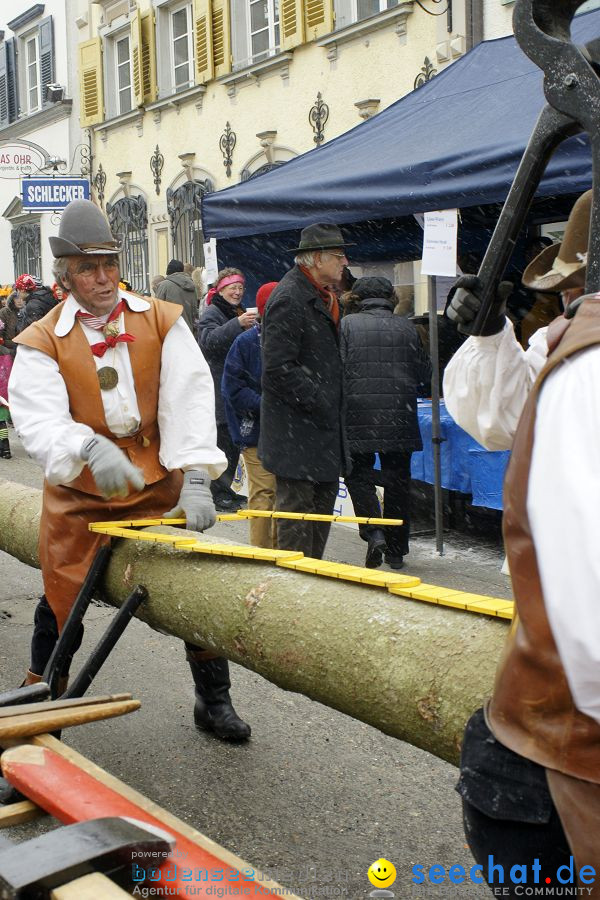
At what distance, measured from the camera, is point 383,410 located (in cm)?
660

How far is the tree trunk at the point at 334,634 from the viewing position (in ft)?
7.27

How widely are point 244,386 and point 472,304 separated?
5386mm

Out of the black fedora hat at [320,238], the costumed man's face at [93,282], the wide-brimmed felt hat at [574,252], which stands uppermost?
the black fedora hat at [320,238]

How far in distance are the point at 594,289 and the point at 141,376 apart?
228 cm

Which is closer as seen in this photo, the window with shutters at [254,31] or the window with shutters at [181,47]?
the window with shutters at [254,31]

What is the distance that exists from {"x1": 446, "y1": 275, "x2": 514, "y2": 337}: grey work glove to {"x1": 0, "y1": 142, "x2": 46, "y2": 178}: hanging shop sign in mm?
17663

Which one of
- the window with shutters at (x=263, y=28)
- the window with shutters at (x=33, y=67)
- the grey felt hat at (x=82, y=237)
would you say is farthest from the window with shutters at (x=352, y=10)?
the grey felt hat at (x=82, y=237)

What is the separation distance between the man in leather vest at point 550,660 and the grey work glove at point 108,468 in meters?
1.82

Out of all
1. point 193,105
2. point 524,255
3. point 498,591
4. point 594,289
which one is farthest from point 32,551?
point 193,105

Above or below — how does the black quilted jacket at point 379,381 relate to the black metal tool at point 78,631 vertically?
above

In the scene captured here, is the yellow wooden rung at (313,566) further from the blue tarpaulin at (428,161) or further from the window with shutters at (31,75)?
the window with shutters at (31,75)

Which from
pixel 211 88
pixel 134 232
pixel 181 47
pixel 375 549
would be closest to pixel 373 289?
pixel 375 549

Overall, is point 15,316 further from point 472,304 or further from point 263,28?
point 472,304

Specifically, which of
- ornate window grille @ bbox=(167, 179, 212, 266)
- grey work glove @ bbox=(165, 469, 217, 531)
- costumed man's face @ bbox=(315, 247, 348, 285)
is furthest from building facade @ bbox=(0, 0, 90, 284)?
grey work glove @ bbox=(165, 469, 217, 531)
